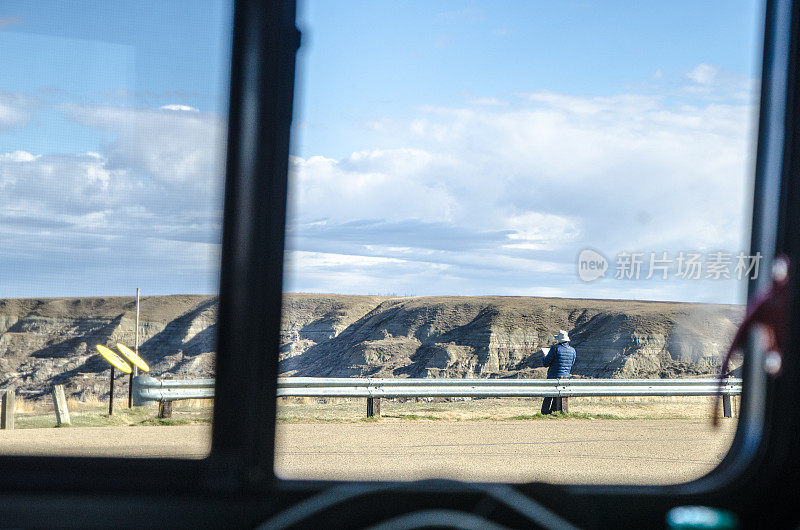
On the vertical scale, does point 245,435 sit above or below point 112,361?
below

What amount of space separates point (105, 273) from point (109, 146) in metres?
0.28

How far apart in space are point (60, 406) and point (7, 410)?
132 mm

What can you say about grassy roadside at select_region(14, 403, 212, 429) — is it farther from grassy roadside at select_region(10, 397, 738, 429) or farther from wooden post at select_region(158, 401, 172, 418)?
grassy roadside at select_region(10, 397, 738, 429)

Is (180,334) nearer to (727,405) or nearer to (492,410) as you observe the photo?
(727,405)

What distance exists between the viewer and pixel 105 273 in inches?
68.3

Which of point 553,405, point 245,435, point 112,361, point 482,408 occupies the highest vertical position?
point 112,361

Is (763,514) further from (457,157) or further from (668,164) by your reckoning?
(457,157)

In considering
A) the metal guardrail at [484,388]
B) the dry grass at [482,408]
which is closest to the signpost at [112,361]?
the metal guardrail at [484,388]

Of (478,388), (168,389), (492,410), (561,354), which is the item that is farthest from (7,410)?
(492,410)

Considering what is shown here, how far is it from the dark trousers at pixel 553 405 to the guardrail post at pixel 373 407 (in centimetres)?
162

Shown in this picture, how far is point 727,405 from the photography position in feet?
6.16

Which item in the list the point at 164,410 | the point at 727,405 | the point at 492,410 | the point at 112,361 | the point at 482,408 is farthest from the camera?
the point at 482,408

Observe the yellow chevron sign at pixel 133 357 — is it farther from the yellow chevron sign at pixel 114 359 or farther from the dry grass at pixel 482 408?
the dry grass at pixel 482 408

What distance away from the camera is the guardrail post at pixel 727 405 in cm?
187
